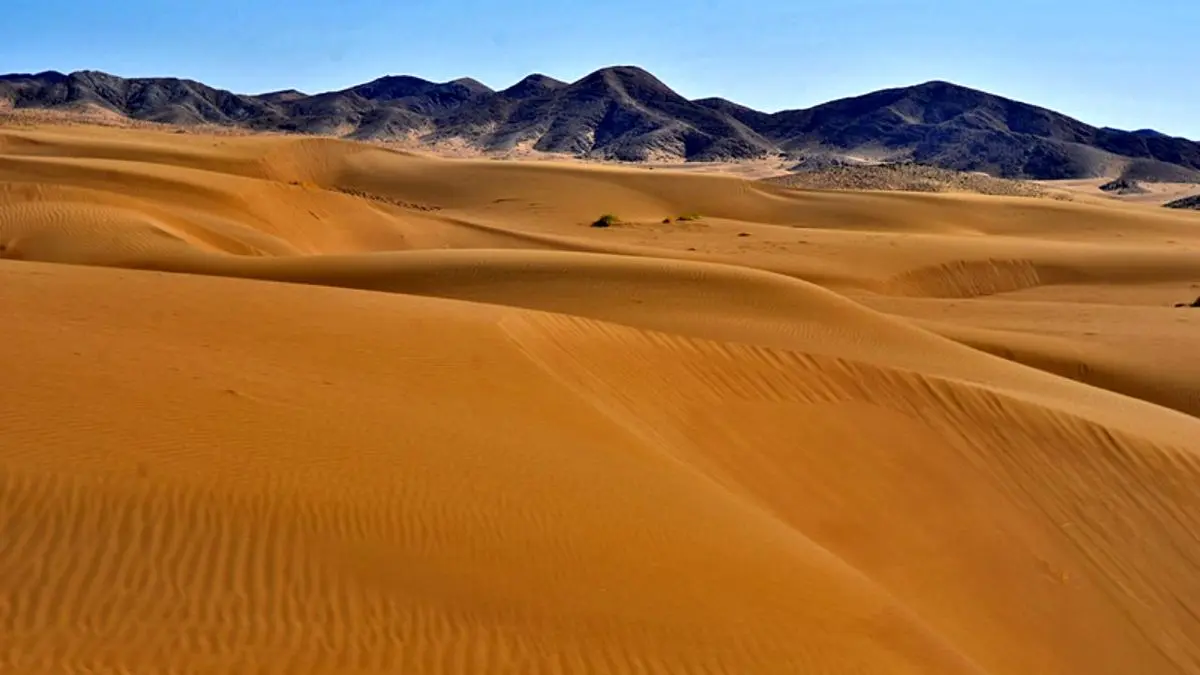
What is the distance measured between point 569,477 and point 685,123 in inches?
3756

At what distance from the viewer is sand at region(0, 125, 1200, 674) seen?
4.59 metres

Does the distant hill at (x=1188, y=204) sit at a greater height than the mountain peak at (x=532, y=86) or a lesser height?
lesser

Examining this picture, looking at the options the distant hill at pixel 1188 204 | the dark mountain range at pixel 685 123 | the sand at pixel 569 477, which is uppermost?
the dark mountain range at pixel 685 123

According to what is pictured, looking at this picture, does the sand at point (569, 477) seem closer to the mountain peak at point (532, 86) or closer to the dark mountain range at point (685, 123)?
the dark mountain range at point (685, 123)

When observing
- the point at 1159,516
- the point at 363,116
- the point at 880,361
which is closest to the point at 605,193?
the point at 880,361

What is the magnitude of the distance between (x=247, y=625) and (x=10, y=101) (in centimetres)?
10304

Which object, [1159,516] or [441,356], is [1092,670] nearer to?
[1159,516]

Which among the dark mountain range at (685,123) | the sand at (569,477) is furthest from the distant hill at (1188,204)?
the sand at (569,477)

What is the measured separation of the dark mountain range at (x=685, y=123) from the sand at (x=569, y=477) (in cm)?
7275

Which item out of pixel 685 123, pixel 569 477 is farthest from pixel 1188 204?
pixel 685 123

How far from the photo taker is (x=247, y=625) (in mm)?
4340

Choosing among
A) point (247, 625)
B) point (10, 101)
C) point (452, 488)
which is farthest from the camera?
point (10, 101)

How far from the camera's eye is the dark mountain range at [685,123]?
8812cm

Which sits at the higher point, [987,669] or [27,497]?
[27,497]
